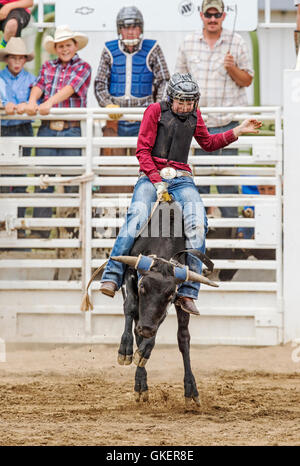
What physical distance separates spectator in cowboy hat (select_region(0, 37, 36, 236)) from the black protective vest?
10.4 feet

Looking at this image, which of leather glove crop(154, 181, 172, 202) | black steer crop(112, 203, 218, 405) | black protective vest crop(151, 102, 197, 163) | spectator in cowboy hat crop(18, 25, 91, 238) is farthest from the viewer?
spectator in cowboy hat crop(18, 25, 91, 238)

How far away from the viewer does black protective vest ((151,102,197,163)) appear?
7395mm

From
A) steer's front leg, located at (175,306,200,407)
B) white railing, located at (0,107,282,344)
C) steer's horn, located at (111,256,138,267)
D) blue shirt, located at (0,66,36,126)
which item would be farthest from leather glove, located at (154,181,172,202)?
blue shirt, located at (0,66,36,126)

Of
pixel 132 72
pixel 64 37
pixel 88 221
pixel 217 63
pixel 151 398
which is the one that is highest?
pixel 64 37

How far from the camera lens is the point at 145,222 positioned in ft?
23.5

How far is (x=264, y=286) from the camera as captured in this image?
9883 mm

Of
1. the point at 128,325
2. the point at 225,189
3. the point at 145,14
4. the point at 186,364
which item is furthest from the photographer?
the point at 145,14

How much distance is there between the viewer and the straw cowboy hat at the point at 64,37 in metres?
10.1

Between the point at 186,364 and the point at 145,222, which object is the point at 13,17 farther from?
the point at 186,364

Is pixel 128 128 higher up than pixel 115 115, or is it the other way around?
pixel 115 115

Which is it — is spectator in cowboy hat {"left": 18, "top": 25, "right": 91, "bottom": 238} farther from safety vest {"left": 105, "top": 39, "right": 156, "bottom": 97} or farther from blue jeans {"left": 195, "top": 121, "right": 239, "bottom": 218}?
blue jeans {"left": 195, "top": 121, "right": 239, "bottom": 218}

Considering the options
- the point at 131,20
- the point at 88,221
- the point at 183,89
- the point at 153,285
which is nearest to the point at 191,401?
the point at 153,285

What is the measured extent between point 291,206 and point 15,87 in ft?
11.5
